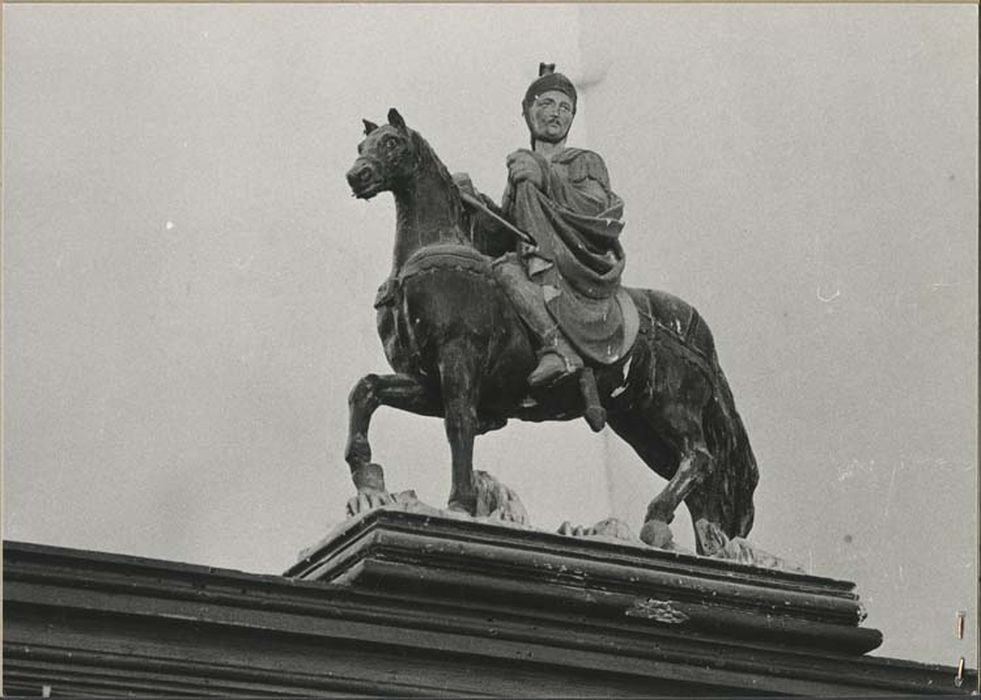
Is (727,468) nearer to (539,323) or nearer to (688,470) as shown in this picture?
(688,470)

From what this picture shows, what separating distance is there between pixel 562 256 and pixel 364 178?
58 centimetres

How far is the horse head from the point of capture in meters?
7.03

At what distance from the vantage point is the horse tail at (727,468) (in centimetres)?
751

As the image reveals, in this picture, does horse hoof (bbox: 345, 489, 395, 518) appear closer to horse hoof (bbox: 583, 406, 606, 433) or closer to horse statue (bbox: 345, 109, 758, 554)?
horse statue (bbox: 345, 109, 758, 554)

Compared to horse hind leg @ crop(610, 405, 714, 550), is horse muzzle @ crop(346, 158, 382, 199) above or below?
above

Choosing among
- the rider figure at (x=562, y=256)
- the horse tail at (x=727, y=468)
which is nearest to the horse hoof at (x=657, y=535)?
the horse tail at (x=727, y=468)

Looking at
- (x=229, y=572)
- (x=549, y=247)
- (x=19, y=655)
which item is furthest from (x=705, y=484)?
(x=19, y=655)

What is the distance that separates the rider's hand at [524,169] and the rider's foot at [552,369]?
501 millimetres

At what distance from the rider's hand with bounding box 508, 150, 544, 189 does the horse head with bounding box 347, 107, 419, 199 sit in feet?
1.03

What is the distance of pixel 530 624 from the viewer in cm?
672

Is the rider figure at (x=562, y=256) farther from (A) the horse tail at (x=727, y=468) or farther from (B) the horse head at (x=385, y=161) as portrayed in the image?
(A) the horse tail at (x=727, y=468)

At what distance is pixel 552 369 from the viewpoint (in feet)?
23.2

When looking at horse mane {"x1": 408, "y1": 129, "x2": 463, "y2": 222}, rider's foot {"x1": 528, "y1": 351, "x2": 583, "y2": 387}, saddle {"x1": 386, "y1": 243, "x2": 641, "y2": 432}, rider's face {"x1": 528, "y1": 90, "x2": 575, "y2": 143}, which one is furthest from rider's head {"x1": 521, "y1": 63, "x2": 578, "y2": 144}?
rider's foot {"x1": 528, "y1": 351, "x2": 583, "y2": 387}

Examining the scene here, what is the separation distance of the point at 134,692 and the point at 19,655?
267 millimetres
